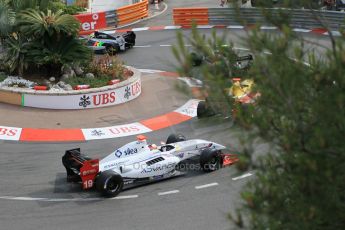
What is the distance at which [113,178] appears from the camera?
13.8 metres

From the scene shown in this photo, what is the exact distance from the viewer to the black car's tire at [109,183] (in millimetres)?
13711

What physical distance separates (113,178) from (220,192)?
2577mm

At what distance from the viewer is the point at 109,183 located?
13.8 meters

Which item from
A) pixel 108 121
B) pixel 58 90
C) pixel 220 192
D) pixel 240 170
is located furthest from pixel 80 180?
pixel 240 170

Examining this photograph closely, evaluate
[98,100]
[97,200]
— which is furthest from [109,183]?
[98,100]

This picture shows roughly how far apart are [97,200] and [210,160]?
10.2 ft

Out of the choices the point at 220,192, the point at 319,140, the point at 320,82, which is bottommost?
the point at 220,192

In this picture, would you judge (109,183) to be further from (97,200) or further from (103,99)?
(103,99)

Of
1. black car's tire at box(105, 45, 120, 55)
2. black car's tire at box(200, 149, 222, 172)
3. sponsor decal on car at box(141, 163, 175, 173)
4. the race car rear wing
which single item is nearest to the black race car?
black car's tire at box(105, 45, 120, 55)

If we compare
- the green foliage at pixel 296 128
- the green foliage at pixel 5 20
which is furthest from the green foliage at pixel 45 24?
the green foliage at pixel 296 128

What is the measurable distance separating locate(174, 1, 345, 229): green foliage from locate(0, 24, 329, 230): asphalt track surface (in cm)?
606

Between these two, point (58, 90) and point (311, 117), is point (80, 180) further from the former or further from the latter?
point (311, 117)

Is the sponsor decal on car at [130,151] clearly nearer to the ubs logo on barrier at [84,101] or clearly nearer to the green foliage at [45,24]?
the ubs logo on barrier at [84,101]

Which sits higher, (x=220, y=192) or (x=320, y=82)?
(x=320, y=82)
